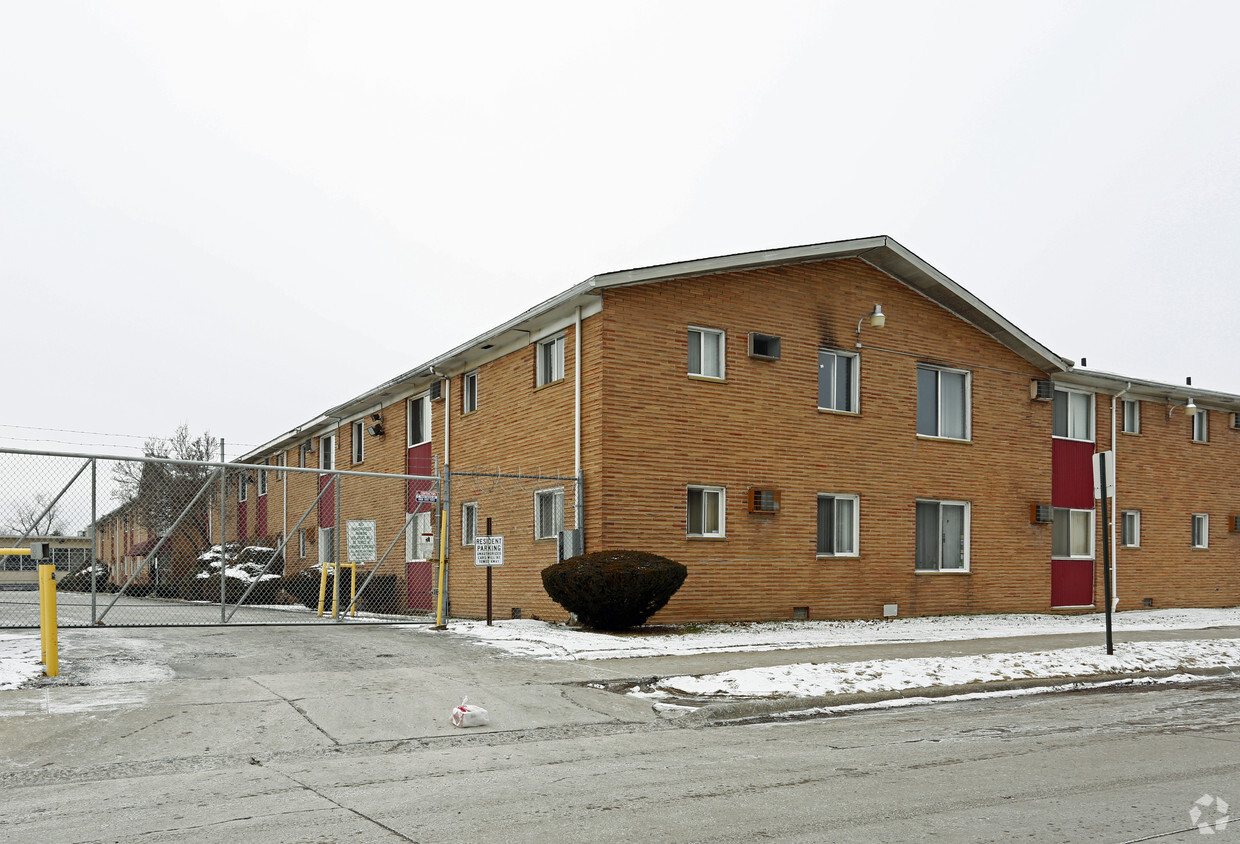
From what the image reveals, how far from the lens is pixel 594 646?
14.0 m

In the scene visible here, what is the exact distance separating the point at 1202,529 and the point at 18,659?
26017 mm

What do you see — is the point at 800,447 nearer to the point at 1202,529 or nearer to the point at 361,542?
the point at 361,542

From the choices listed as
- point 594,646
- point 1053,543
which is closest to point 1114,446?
point 1053,543

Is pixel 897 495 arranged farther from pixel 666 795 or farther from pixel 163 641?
pixel 666 795

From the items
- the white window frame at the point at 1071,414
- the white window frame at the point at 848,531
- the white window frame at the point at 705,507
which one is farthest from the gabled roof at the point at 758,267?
the white window frame at the point at 848,531

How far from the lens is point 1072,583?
23.8 m

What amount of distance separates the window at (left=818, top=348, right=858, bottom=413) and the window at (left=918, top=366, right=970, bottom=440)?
6.10 feet

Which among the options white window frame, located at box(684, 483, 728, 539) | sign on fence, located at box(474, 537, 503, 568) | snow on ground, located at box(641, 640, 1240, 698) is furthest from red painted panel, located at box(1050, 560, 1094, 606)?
sign on fence, located at box(474, 537, 503, 568)

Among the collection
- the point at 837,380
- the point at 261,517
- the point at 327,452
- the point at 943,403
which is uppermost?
the point at 837,380

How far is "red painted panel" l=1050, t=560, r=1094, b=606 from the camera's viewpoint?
2348 centimetres

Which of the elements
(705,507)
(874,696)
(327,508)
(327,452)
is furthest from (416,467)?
(874,696)

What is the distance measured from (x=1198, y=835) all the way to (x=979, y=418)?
687 inches

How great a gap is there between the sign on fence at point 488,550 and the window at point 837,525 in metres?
6.88

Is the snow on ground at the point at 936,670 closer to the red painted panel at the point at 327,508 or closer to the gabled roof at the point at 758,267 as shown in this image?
the gabled roof at the point at 758,267
